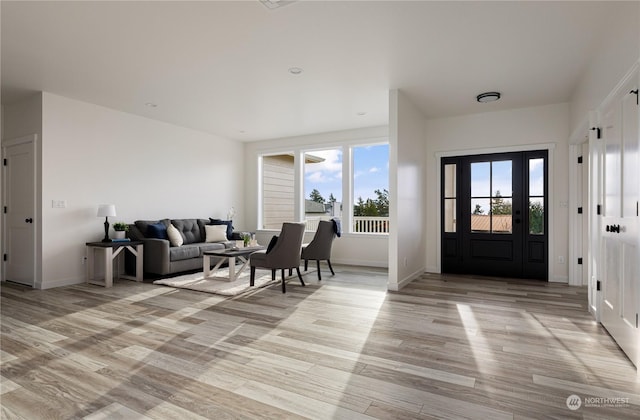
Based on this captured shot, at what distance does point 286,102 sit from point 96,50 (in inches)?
96.0

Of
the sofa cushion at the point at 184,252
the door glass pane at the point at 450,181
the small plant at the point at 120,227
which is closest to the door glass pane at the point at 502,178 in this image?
the door glass pane at the point at 450,181

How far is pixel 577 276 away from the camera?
5094 millimetres

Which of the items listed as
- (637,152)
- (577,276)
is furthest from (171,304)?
(577,276)

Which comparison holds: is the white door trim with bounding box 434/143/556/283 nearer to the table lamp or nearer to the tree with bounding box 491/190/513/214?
the tree with bounding box 491/190/513/214

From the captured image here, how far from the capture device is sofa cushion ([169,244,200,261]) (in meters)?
5.54

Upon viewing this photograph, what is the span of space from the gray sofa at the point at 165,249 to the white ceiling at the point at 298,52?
A: 1.91 metres

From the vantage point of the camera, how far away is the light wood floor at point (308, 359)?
76.9 inches

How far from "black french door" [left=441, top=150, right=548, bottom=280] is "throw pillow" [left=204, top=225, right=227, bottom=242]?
394cm

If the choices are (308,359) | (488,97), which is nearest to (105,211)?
(308,359)

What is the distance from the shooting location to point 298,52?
363cm

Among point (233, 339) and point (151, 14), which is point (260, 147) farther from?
point (233, 339)

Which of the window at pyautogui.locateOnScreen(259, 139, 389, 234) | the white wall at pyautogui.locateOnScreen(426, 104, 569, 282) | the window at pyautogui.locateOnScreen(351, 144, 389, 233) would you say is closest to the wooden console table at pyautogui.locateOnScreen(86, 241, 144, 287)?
the window at pyautogui.locateOnScreen(259, 139, 389, 234)

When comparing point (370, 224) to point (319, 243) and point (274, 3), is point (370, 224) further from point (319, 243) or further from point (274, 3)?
point (274, 3)

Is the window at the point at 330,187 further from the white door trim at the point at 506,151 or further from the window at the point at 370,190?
the white door trim at the point at 506,151
